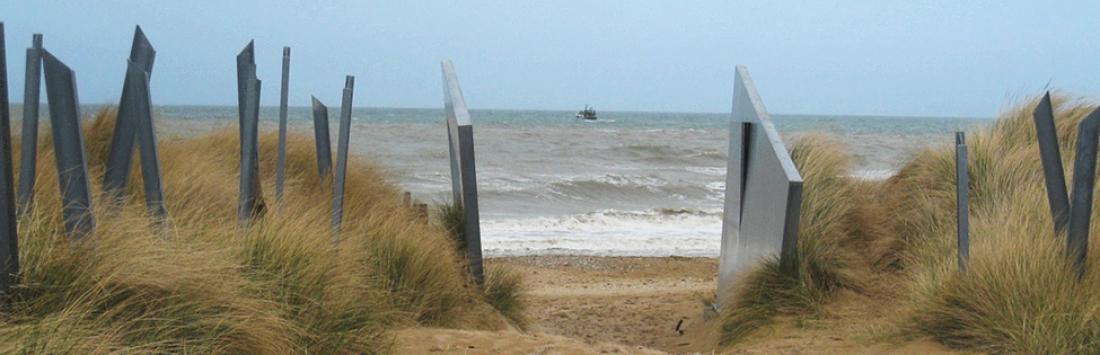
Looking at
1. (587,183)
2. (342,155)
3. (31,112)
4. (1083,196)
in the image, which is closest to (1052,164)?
(1083,196)

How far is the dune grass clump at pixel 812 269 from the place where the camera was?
21.0 ft

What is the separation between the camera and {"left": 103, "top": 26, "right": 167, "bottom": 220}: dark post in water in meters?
4.74

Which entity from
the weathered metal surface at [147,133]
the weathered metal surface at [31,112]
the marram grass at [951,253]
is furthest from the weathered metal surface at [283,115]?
the marram grass at [951,253]

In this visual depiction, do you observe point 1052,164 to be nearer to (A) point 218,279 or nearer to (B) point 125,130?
(A) point 218,279

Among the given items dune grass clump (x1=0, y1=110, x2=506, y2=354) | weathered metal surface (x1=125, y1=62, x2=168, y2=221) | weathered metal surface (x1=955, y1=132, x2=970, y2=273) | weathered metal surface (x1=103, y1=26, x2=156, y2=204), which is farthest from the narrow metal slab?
weathered metal surface (x1=955, y1=132, x2=970, y2=273)

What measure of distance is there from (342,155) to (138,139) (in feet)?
5.00

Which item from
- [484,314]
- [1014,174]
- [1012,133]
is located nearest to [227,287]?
[484,314]

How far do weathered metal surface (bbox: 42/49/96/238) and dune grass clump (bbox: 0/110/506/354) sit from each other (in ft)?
0.26

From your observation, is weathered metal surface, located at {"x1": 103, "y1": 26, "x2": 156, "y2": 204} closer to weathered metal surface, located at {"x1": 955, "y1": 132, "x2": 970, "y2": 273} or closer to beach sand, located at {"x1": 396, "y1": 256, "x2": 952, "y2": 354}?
beach sand, located at {"x1": 396, "y1": 256, "x2": 952, "y2": 354}

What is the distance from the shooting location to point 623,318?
325 inches

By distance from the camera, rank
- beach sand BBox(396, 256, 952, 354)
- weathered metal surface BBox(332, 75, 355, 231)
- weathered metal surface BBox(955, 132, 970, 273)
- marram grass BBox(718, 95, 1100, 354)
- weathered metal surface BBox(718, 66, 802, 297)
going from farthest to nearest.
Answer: weathered metal surface BBox(718, 66, 802, 297)
weathered metal surface BBox(332, 75, 355, 231)
weathered metal surface BBox(955, 132, 970, 273)
beach sand BBox(396, 256, 952, 354)
marram grass BBox(718, 95, 1100, 354)

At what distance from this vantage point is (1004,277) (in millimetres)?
5211

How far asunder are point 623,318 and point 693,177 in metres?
16.4

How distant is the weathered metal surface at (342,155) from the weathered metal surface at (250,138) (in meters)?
0.39
